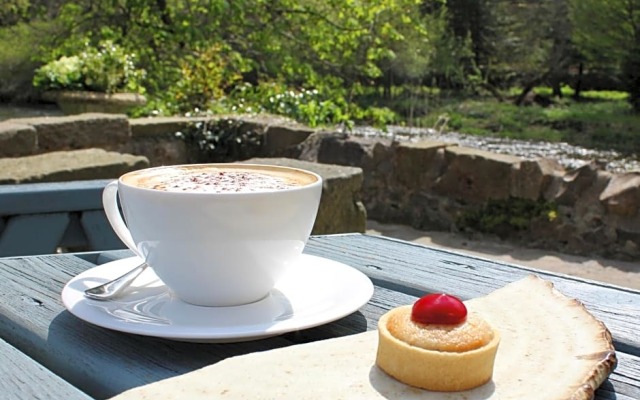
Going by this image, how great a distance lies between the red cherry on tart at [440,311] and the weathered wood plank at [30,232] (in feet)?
3.82

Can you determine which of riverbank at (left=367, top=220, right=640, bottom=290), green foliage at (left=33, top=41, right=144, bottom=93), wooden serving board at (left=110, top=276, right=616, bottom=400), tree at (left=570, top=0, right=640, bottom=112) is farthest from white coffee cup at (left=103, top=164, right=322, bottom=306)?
tree at (left=570, top=0, right=640, bottom=112)

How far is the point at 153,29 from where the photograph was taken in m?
7.75

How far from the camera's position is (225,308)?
31.1 inches

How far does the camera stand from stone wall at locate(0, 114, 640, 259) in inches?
166

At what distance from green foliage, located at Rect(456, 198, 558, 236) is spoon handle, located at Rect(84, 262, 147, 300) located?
3.96 m

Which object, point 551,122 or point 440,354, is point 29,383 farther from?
point 551,122

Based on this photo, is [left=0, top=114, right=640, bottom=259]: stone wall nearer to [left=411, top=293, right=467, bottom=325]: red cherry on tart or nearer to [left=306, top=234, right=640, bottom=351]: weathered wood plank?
[left=306, top=234, right=640, bottom=351]: weathered wood plank

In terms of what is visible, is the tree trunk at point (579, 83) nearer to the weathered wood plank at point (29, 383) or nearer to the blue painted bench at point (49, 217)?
the blue painted bench at point (49, 217)

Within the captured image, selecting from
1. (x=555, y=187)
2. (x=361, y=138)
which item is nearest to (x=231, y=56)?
(x=361, y=138)

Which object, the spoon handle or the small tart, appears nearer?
the small tart

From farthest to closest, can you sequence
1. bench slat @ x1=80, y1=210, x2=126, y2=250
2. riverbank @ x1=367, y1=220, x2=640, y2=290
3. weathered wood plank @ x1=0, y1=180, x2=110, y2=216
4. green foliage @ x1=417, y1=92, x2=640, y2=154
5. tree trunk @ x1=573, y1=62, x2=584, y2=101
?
tree trunk @ x1=573, y1=62, x2=584, y2=101 < green foliage @ x1=417, y1=92, x2=640, y2=154 < riverbank @ x1=367, y1=220, x2=640, y2=290 < bench slat @ x1=80, y1=210, x2=126, y2=250 < weathered wood plank @ x1=0, y1=180, x2=110, y2=216

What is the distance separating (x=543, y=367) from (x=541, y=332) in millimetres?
81

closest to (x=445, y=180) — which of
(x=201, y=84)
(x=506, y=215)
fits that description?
(x=506, y=215)

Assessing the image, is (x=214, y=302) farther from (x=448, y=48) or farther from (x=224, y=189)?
(x=448, y=48)
